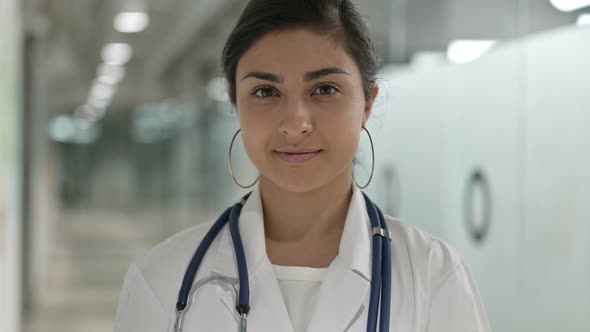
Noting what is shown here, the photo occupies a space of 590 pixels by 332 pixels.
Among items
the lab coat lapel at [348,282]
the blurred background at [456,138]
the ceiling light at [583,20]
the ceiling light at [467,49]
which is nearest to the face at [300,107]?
the lab coat lapel at [348,282]

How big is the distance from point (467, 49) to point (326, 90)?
2.11 m

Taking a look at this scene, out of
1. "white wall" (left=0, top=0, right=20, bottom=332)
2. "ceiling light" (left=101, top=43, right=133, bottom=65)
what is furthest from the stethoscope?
"ceiling light" (left=101, top=43, right=133, bottom=65)

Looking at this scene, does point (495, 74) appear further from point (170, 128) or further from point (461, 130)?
point (170, 128)

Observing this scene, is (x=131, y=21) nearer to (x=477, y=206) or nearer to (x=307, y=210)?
(x=477, y=206)

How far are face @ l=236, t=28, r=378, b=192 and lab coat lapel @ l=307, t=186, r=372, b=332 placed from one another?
131mm

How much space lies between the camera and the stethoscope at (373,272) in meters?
1.26

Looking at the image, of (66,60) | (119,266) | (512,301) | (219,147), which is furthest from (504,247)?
(66,60)

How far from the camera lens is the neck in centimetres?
141

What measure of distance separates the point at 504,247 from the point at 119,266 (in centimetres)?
808

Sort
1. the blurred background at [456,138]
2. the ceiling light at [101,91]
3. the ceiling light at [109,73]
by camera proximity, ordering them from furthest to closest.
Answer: the ceiling light at [101,91] → the ceiling light at [109,73] → the blurred background at [456,138]

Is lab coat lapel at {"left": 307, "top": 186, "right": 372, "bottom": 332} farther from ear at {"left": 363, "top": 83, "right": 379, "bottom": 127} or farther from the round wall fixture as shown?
the round wall fixture

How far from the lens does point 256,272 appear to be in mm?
1363

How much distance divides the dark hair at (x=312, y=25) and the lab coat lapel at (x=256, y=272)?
0.90ft

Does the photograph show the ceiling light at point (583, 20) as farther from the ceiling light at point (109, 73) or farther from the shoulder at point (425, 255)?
the ceiling light at point (109, 73)
